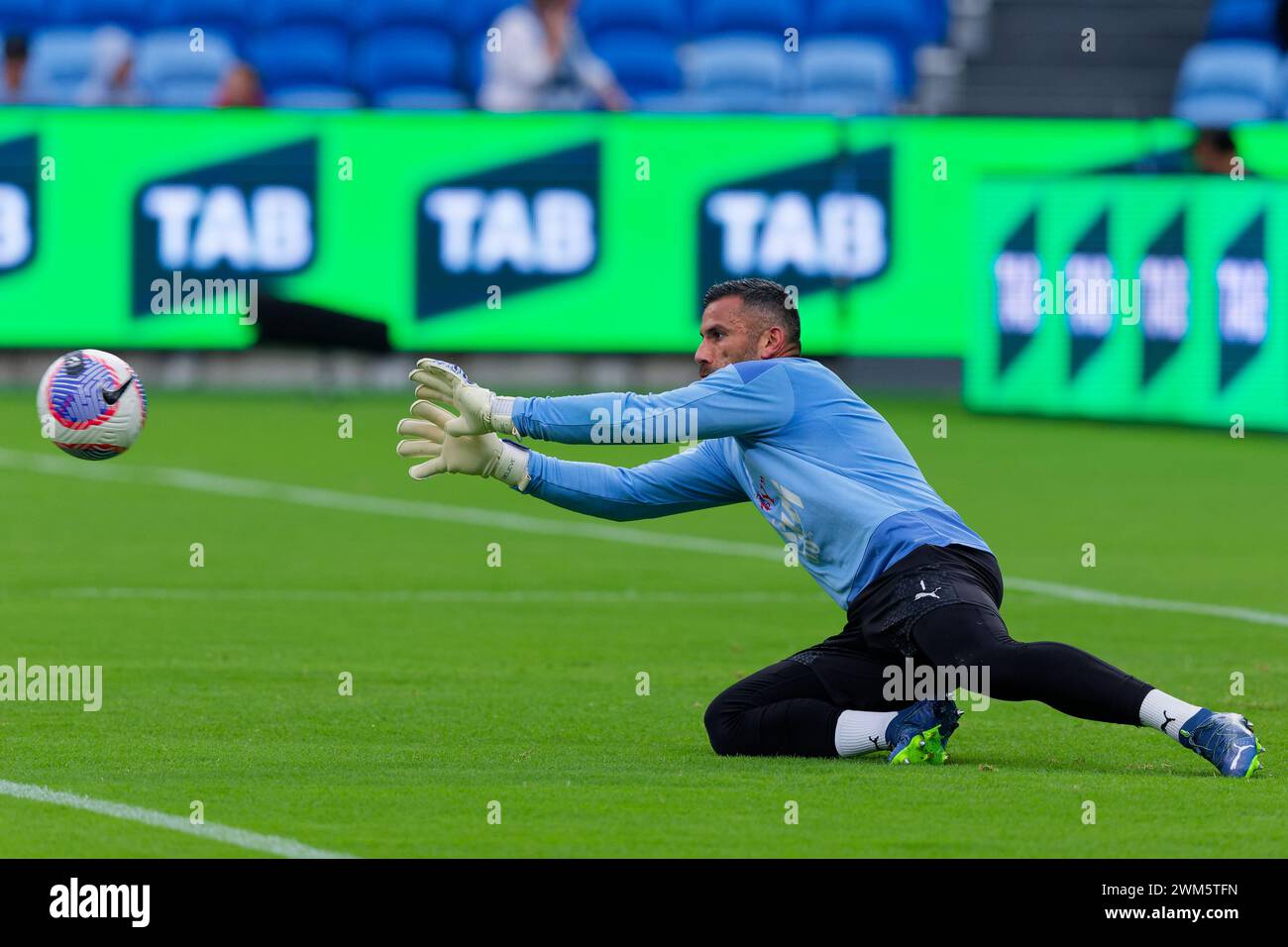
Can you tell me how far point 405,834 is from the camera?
6.41 m

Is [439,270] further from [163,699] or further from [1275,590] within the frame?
[163,699]

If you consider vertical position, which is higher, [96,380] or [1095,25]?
[1095,25]

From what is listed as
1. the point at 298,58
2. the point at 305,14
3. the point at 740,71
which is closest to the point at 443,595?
the point at 740,71

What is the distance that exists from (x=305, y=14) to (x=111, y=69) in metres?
2.76

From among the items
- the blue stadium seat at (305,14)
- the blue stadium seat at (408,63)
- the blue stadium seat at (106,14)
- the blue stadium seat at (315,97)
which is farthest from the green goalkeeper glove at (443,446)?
the blue stadium seat at (106,14)

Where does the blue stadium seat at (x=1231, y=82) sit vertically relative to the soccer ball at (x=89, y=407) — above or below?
above

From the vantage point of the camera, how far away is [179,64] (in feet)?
84.8

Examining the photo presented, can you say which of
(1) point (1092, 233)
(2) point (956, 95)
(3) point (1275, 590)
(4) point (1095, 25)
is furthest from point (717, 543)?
(4) point (1095, 25)

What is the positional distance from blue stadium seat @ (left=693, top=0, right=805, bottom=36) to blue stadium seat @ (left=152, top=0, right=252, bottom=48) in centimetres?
515

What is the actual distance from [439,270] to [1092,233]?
19.8 feet

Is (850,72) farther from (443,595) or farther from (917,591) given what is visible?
(917,591)

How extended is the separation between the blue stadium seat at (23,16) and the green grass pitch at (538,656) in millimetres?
8865

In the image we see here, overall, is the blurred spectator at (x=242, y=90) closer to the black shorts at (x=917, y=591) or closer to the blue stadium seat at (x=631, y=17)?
the blue stadium seat at (x=631, y=17)

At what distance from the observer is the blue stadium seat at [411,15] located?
1051 inches
